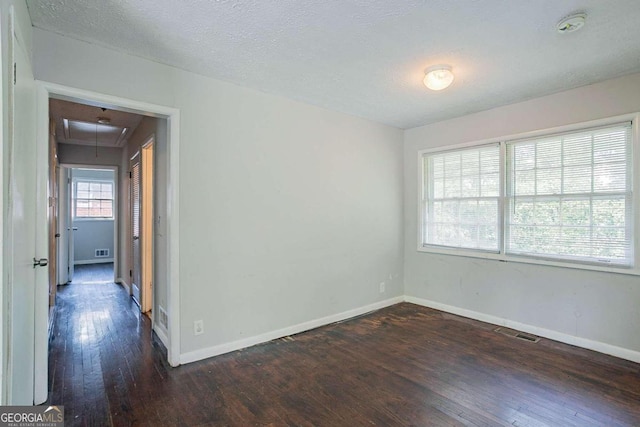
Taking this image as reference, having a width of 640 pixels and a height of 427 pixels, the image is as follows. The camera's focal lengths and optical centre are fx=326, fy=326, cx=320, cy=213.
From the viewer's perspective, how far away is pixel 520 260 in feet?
11.9

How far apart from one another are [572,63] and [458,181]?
179cm

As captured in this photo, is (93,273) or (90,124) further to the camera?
(93,273)

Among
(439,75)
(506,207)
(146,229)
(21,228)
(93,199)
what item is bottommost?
(146,229)

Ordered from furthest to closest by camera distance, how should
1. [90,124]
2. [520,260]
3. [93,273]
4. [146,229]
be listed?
[93,273], [90,124], [146,229], [520,260]

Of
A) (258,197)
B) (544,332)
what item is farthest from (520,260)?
(258,197)

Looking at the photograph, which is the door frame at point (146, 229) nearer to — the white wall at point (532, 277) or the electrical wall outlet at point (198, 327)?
the electrical wall outlet at point (198, 327)

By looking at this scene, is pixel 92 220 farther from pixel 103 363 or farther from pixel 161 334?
pixel 103 363

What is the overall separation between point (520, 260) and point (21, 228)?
4.26 metres

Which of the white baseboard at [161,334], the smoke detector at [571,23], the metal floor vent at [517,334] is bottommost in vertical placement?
the metal floor vent at [517,334]

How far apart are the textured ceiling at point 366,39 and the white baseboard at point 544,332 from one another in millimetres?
2462

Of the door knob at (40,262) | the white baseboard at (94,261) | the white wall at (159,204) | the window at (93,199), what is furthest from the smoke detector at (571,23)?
the white baseboard at (94,261)

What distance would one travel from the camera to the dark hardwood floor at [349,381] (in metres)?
2.10

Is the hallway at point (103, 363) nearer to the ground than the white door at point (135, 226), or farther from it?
nearer to the ground

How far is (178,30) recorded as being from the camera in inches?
86.0
